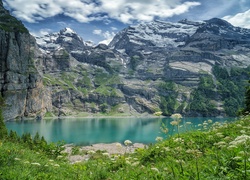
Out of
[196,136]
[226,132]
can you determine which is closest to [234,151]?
[226,132]

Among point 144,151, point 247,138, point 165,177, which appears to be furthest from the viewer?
point 144,151

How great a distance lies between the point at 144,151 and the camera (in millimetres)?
12828

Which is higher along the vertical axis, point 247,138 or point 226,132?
point 247,138

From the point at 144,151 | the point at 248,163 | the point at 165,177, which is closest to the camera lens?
the point at 248,163

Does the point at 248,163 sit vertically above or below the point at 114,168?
above

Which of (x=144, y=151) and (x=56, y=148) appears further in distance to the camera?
(x=56, y=148)

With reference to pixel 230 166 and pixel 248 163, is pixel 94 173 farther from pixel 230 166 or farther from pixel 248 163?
pixel 248 163

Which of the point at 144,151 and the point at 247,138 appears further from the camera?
the point at 144,151

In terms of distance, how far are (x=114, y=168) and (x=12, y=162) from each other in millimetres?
4947

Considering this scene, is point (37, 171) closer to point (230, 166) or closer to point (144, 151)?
point (144, 151)

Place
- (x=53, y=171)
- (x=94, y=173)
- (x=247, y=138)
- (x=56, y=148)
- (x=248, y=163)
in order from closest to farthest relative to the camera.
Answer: (x=247, y=138), (x=248, y=163), (x=94, y=173), (x=53, y=171), (x=56, y=148)

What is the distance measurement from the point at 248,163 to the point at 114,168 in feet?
23.4

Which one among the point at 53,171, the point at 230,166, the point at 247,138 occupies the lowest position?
the point at 53,171

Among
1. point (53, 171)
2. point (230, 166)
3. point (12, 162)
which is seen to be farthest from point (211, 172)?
point (12, 162)
